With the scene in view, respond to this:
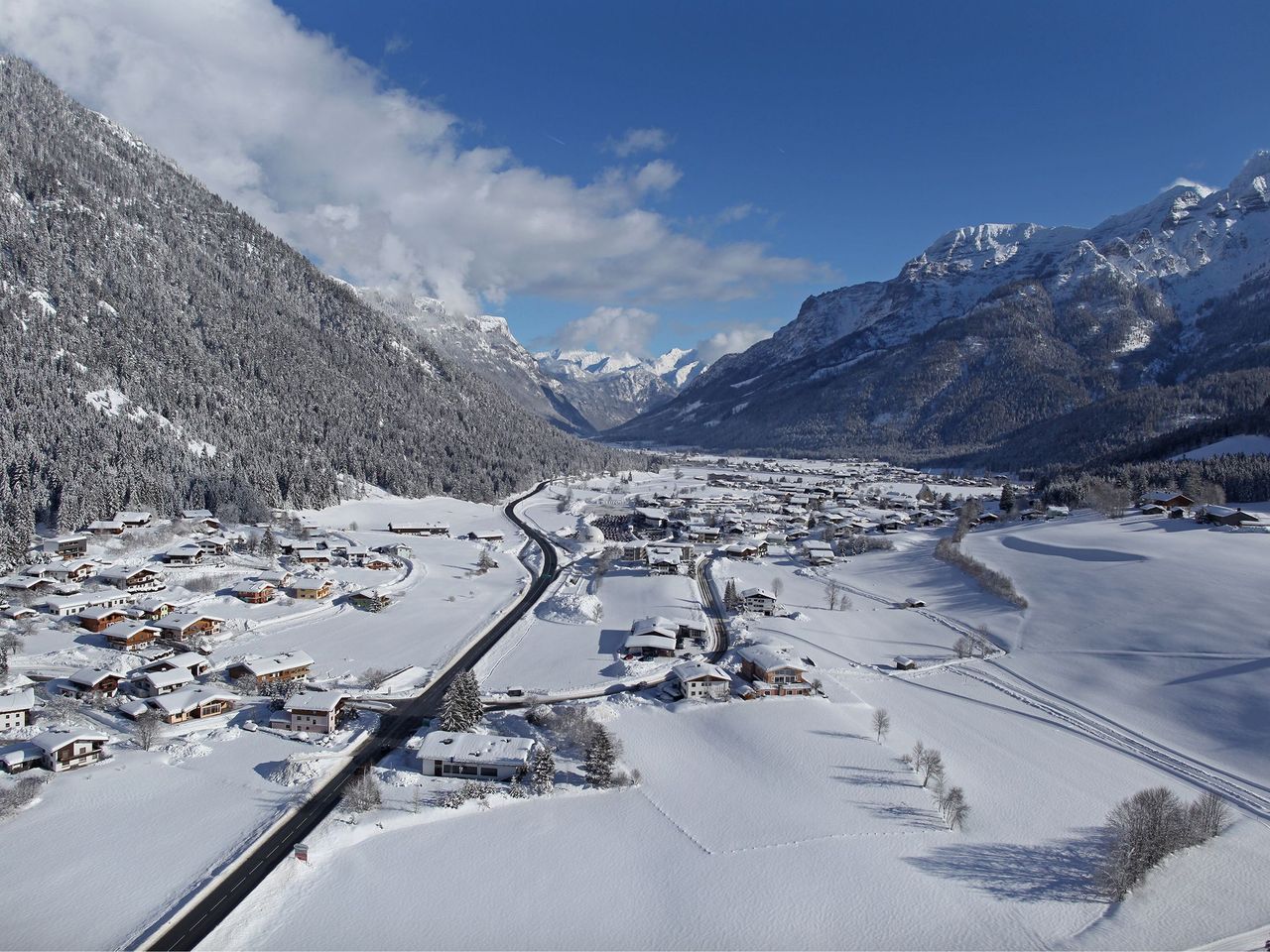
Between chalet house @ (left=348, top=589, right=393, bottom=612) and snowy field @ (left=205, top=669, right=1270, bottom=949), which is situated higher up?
chalet house @ (left=348, top=589, right=393, bottom=612)

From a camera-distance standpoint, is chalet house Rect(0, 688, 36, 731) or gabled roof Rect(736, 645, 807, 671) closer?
chalet house Rect(0, 688, 36, 731)

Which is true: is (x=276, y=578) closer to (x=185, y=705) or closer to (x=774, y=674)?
(x=185, y=705)

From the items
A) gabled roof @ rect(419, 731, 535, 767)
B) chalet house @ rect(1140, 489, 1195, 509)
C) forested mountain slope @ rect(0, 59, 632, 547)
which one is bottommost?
gabled roof @ rect(419, 731, 535, 767)

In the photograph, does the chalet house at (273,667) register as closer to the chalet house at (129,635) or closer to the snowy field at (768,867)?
the chalet house at (129,635)

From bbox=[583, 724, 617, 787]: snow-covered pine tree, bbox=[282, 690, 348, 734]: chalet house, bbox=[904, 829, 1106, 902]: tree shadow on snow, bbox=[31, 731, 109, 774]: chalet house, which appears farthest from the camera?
bbox=[282, 690, 348, 734]: chalet house

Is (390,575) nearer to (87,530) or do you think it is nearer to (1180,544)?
(87,530)

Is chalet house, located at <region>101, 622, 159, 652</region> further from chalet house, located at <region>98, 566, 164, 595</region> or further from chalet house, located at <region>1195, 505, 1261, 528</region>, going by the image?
chalet house, located at <region>1195, 505, 1261, 528</region>

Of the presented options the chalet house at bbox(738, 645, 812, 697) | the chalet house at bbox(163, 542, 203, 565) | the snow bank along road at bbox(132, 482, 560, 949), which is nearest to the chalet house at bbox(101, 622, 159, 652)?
the chalet house at bbox(163, 542, 203, 565)

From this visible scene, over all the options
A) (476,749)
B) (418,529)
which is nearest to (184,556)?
(418,529)

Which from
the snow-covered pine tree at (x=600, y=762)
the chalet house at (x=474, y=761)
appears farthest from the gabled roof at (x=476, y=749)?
the snow-covered pine tree at (x=600, y=762)
